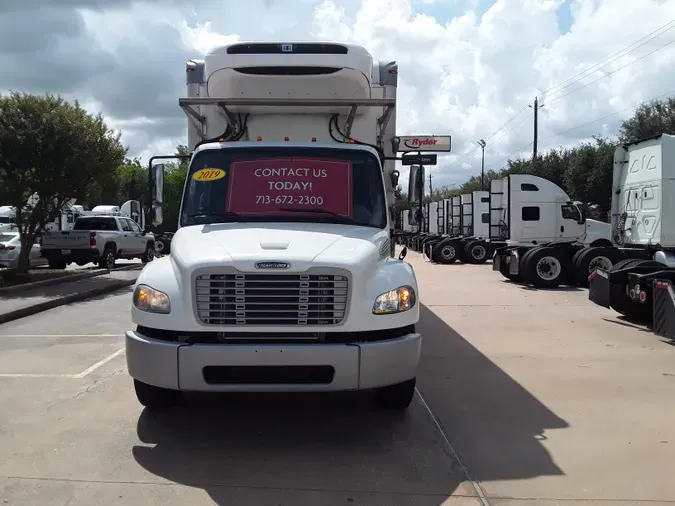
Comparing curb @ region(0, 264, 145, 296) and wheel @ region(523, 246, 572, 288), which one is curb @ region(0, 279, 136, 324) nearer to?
curb @ region(0, 264, 145, 296)

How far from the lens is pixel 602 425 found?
5297mm

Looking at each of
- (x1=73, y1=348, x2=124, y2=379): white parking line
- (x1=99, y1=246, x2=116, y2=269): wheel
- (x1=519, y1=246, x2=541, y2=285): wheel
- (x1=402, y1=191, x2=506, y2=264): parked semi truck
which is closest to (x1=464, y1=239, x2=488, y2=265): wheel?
(x1=402, y1=191, x2=506, y2=264): parked semi truck

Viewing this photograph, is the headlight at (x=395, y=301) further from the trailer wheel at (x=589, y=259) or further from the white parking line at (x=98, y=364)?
the trailer wheel at (x=589, y=259)

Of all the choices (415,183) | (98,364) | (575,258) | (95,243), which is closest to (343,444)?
(415,183)

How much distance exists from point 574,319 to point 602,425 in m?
6.22

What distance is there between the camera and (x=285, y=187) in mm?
5977

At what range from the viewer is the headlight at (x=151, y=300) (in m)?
4.68

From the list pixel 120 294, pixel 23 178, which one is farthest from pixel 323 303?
pixel 23 178

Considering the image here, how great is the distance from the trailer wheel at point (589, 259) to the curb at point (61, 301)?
1171 cm

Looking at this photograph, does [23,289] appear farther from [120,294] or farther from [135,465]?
[135,465]

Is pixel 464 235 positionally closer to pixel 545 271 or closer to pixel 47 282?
pixel 545 271

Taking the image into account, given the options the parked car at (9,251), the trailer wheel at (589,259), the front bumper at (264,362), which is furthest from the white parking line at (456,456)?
the parked car at (9,251)

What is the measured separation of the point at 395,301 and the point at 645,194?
9.38 metres

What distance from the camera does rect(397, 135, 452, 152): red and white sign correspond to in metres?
9.02
